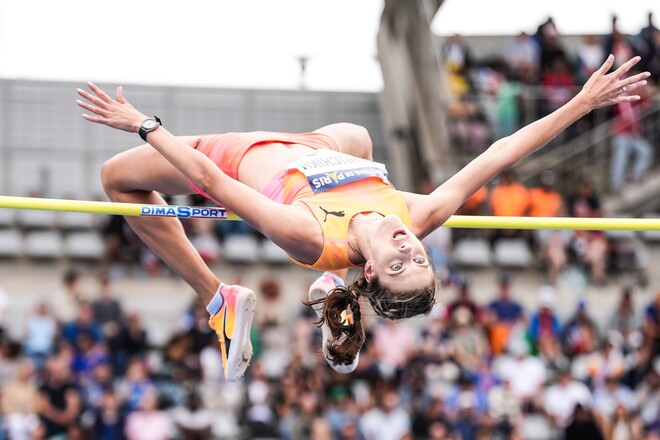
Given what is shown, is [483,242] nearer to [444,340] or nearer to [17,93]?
[444,340]

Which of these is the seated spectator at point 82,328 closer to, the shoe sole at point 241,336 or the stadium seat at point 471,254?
the stadium seat at point 471,254

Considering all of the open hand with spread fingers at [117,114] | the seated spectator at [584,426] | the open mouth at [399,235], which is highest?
the open hand with spread fingers at [117,114]

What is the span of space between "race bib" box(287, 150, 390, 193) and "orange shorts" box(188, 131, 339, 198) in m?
0.25

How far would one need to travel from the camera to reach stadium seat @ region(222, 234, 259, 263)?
1467cm

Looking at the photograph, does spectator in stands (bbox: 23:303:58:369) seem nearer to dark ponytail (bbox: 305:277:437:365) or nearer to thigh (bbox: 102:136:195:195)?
thigh (bbox: 102:136:195:195)

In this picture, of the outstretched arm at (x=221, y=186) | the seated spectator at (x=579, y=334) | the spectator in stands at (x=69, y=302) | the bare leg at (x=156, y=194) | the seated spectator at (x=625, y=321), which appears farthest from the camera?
the seated spectator at (x=625, y=321)

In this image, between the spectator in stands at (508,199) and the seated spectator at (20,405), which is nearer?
the seated spectator at (20,405)

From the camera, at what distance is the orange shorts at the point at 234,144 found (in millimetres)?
6566

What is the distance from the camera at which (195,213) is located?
668cm

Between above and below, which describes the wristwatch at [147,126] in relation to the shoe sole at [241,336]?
above

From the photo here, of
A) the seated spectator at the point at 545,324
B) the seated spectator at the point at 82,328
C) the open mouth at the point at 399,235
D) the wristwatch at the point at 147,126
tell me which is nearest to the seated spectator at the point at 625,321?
the seated spectator at the point at 545,324

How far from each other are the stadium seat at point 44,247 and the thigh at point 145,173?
840cm

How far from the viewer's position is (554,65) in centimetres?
1602

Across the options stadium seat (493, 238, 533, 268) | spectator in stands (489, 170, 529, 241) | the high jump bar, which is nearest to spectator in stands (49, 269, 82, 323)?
spectator in stands (489, 170, 529, 241)
